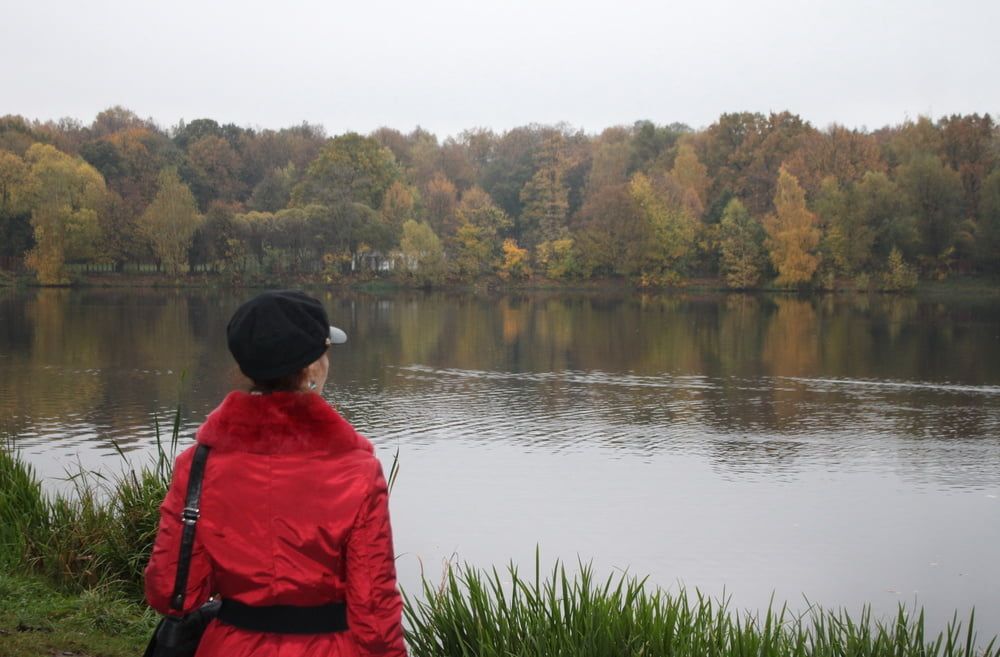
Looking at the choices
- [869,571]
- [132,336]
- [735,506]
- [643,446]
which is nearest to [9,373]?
[132,336]

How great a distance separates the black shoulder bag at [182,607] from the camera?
8.64 feet

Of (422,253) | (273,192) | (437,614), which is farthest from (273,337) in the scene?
(273,192)

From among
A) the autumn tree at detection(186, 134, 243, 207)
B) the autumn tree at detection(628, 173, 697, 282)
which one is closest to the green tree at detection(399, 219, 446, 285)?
the autumn tree at detection(628, 173, 697, 282)

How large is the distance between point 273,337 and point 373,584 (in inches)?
27.4

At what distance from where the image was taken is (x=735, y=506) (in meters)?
11.7

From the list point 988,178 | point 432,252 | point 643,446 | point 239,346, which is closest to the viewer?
point 239,346

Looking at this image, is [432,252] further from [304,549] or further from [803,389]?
[304,549]

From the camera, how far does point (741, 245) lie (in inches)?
2584

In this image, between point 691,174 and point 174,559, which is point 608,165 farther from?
point 174,559

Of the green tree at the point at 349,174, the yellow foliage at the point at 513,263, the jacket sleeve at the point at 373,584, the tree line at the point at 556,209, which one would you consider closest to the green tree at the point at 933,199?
the tree line at the point at 556,209

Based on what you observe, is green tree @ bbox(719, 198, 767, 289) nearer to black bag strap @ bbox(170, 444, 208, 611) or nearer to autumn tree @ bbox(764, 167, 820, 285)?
autumn tree @ bbox(764, 167, 820, 285)

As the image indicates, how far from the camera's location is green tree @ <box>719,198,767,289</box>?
65.4 metres

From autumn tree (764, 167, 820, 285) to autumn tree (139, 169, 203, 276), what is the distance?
37.8 metres

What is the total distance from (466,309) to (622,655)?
45.6 meters
